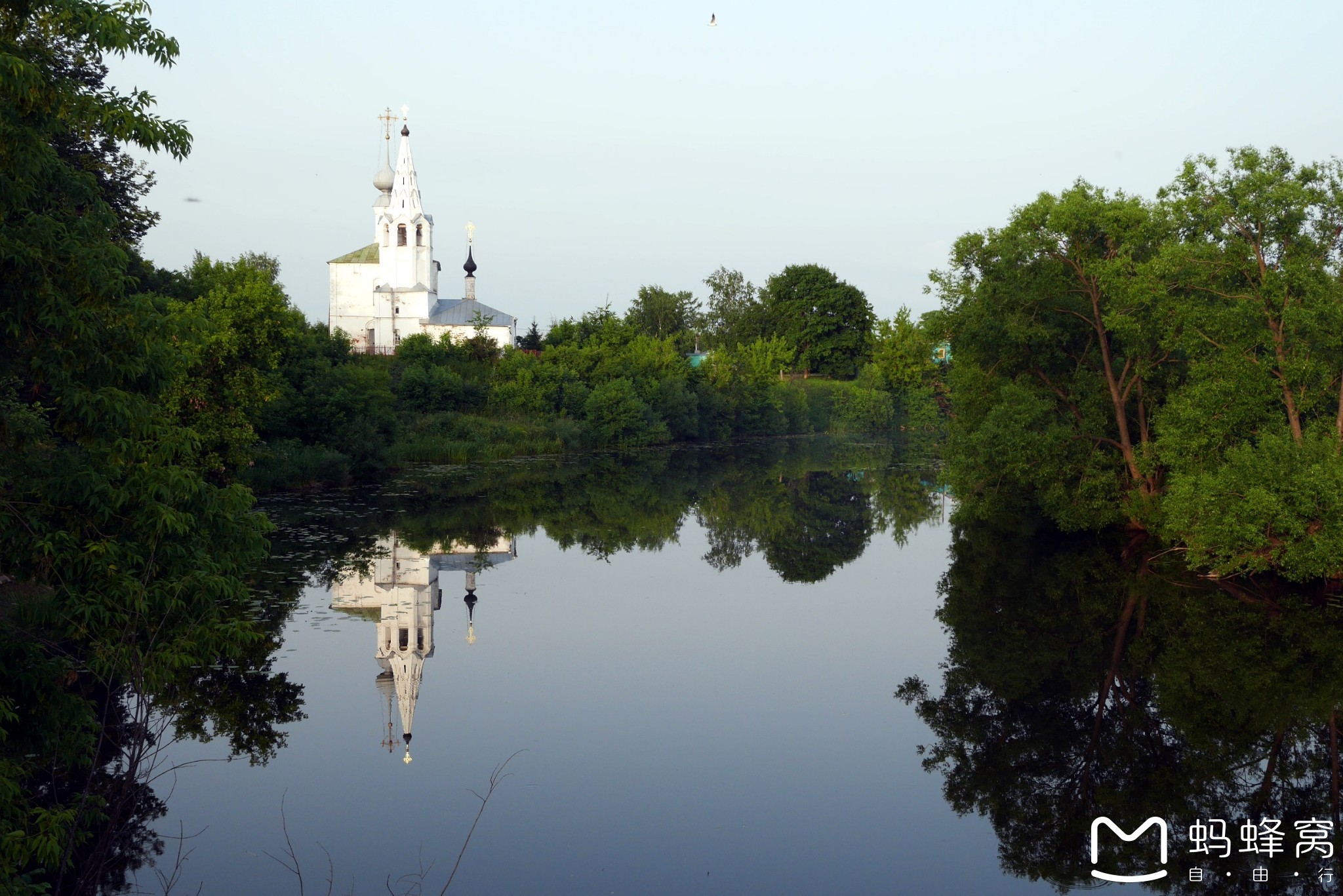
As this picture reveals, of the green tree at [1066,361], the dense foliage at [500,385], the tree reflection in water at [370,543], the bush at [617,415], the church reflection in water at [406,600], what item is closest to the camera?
the tree reflection in water at [370,543]

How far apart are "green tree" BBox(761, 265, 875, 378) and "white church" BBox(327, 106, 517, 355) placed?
21446mm

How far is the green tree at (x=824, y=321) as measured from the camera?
78438mm

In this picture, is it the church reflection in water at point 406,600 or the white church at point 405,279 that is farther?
the white church at point 405,279

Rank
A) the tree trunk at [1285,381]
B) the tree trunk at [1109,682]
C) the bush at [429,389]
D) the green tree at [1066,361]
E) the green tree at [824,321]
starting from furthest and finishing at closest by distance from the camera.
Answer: the green tree at [824,321] → the bush at [429,389] → the green tree at [1066,361] → the tree trunk at [1285,381] → the tree trunk at [1109,682]

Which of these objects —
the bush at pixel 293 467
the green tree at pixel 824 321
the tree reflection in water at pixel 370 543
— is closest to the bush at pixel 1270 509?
the tree reflection in water at pixel 370 543

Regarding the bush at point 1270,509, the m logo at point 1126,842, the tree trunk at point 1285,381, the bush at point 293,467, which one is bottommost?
the m logo at point 1126,842

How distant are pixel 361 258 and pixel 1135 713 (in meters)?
68.6

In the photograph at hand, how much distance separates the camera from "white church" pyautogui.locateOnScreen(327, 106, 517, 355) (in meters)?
68.4

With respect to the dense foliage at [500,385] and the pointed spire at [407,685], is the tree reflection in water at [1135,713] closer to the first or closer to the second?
the pointed spire at [407,685]

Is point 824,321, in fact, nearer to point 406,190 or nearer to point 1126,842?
point 406,190

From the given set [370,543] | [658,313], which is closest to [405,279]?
[658,313]

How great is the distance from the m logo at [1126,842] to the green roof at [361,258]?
6998 cm

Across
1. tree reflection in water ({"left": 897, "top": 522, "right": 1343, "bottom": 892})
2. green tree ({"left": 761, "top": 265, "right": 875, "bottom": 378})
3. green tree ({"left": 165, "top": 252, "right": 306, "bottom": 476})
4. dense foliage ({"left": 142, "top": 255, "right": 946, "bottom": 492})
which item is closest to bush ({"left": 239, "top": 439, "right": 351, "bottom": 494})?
dense foliage ({"left": 142, "top": 255, "right": 946, "bottom": 492})

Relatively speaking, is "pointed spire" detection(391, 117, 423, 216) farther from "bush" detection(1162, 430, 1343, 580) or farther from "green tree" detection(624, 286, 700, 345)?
"bush" detection(1162, 430, 1343, 580)
